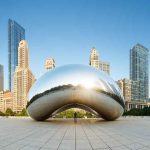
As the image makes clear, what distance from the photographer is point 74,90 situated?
64.5ft

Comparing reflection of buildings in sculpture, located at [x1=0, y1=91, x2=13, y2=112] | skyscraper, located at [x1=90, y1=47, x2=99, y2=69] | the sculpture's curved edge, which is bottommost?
reflection of buildings in sculpture, located at [x1=0, y1=91, x2=13, y2=112]

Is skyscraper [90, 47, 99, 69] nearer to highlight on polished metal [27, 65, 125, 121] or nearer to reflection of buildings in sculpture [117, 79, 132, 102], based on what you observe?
reflection of buildings in sculpture [117, 79, 132, 102]

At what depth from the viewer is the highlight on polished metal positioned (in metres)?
19.8

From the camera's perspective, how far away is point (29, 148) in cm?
916

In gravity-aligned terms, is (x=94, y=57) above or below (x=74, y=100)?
above

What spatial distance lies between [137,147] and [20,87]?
160m

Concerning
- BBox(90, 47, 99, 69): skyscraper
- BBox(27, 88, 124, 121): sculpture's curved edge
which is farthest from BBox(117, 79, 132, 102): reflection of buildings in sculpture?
BBox(27, 88, 124, 121): sculpture's curved edge

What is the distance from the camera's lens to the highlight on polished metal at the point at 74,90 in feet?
64.8

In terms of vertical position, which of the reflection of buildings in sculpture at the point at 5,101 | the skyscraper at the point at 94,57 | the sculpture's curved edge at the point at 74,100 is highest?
the skyscraper at the point at 94,57

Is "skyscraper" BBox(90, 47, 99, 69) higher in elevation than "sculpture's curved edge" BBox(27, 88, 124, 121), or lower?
higher

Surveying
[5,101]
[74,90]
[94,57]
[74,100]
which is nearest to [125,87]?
[94,57]

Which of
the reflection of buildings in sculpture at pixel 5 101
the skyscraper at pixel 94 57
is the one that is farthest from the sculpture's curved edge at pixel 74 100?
the reflection of buildings in sculpture at pixel 5 101

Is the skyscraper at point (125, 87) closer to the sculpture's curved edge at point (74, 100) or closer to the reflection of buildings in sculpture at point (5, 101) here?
the reflection of buildings in sculpture at point (5, 101)

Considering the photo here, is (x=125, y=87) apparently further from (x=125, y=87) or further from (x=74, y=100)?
(x=74, y=100)
